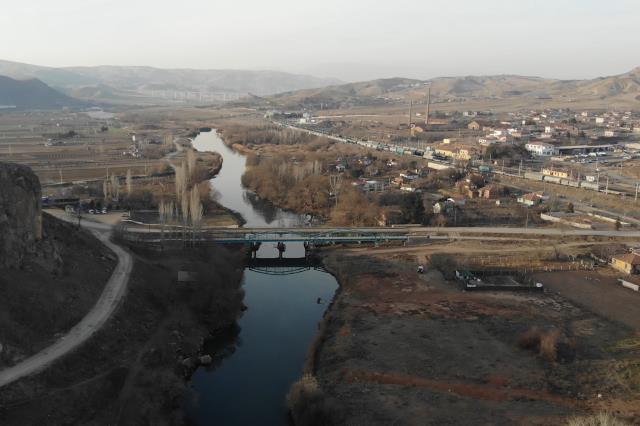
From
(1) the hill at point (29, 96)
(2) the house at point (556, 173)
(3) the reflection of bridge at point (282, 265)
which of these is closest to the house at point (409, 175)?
(2) the house at point (556, 173)

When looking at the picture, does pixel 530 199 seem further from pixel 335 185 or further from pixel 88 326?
pixel 88 326

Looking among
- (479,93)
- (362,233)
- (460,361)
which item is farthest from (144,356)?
(479,93)

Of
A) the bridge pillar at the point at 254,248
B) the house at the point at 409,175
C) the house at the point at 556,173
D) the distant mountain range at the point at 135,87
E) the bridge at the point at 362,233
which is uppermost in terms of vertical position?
the distant mountain range at the point at 135,87

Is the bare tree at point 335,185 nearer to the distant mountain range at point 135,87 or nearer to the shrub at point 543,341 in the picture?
the shrub at point 543,341

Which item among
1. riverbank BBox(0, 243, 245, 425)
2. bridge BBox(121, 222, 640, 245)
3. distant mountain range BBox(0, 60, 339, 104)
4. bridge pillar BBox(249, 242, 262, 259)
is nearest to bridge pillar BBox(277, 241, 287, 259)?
bridge BBox(121, 222, 640, 245)

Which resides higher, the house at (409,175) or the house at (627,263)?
the house at (409,175)
